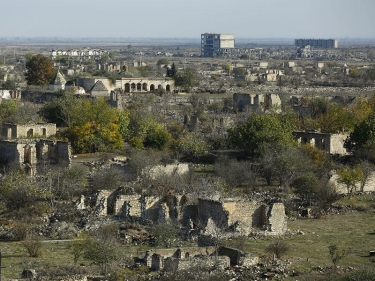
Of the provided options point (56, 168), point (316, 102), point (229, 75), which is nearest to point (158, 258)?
point (56, 168)

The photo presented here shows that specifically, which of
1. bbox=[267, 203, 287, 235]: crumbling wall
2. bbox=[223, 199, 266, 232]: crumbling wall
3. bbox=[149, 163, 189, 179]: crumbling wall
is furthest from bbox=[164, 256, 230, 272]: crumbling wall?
bbox=[149, 163, 189, 179]: crumbling wall

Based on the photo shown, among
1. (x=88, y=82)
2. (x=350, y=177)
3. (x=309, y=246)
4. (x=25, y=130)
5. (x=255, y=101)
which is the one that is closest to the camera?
(x=309, y=246)

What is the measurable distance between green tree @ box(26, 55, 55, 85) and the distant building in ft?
338

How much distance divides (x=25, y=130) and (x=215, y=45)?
138m

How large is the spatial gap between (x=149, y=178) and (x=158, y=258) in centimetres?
902

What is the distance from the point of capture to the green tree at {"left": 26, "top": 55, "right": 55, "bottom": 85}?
191 feet

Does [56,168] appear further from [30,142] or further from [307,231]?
[307,231]

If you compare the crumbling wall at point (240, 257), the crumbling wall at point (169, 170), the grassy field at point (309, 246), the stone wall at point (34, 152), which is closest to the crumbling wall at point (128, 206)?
the grassy field at point (309, 246)

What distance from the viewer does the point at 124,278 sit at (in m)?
17.8

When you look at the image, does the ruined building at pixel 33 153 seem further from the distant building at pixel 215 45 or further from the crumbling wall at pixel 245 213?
the distant building at pixel 215 45

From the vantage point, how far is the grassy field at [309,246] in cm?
1944

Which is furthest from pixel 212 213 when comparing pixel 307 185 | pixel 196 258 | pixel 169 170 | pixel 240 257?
pixel 169 170

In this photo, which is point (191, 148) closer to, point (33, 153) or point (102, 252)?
point (33, 153)

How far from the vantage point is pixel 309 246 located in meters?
21.4
